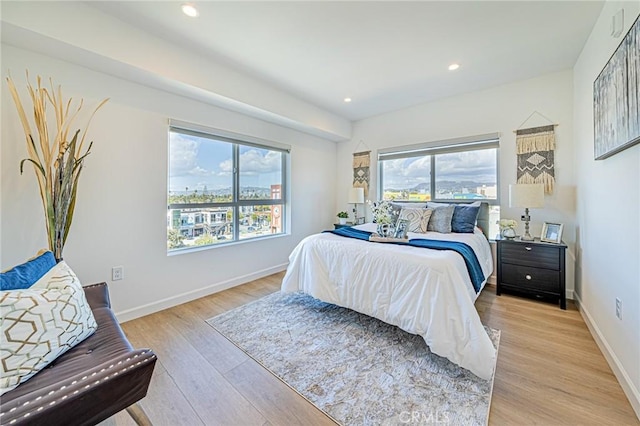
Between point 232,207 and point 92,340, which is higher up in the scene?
point 232,207

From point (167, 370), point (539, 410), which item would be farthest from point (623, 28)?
point (167, 370)

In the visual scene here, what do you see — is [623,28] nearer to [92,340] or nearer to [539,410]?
[539,410]

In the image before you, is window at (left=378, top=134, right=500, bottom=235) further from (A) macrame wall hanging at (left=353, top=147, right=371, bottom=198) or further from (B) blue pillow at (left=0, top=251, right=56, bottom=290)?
(B) blue pillow at (left=0, top=251, right=56, bottom=290)

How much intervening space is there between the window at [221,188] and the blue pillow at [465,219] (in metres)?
2.56

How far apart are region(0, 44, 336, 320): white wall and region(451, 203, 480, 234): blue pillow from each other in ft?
9.71

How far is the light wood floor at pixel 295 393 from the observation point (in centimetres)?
141

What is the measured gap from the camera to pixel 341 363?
186cm

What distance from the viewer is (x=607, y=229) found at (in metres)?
2.01

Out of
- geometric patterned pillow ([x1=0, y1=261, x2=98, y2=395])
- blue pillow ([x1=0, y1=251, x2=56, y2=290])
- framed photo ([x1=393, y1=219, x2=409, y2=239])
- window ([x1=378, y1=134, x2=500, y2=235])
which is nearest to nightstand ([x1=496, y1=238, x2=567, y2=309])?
window ([x1=378, y1=134, x2=500, y2=235])

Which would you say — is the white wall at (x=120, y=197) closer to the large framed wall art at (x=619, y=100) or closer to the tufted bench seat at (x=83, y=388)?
the tufted bench seat at (x=83, y=388)

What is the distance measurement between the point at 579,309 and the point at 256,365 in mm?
3260

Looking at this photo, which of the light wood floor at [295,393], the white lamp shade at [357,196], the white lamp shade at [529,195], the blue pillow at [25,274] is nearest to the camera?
the blue pillow at [25,274]

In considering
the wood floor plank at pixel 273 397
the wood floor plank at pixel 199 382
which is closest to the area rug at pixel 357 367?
the wood floor plank at pixel 273 397

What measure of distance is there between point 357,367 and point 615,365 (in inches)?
68.4
